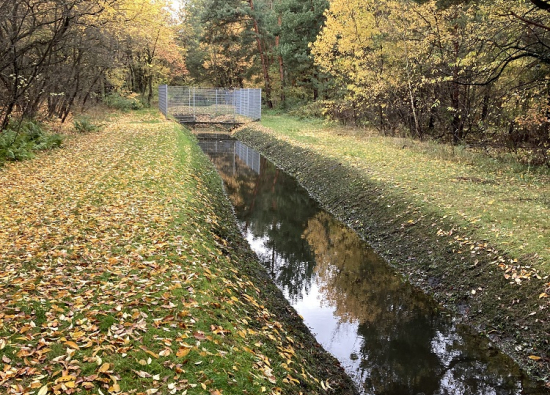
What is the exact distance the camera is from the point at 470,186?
12211mm

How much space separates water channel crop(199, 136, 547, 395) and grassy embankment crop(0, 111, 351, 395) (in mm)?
577

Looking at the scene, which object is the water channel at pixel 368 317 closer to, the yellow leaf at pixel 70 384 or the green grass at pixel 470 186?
the green grass at pixel 470 186

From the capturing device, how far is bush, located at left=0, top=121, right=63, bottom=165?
45.2 feet

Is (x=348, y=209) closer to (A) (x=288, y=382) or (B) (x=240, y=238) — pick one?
(B) (x=240, y=238)

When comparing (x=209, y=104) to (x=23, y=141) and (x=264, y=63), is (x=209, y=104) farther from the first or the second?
(x=23, y=141)

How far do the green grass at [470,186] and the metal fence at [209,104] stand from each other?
1598 cm

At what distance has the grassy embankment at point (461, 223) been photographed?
22.6 feet

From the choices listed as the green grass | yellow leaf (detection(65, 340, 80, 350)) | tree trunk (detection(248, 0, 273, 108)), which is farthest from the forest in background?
yellow leaf (detection(65, 340, 80, 350))

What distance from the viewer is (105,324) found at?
4758 mm

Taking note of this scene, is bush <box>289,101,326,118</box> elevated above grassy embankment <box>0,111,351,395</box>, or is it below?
above

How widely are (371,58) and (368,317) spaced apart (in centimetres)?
1790

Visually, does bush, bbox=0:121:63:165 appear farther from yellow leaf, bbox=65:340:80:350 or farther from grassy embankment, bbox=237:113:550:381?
yellow leaf, bbox=65:340:80:350

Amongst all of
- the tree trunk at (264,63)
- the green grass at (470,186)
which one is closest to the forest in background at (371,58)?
the tree trunk at (264,63)

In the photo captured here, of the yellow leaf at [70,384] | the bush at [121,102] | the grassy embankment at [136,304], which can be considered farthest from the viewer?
the bush at [121,102]
